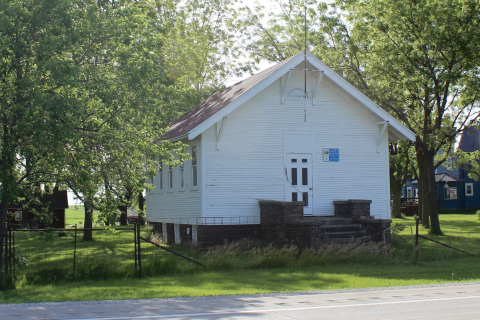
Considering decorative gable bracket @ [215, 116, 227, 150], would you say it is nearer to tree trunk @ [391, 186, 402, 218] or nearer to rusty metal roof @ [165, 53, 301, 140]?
rusty metal roof @ [165, 53, 301, 140]

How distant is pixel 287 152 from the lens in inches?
872

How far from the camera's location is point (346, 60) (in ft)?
104

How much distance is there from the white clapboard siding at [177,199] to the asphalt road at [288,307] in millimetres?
10094

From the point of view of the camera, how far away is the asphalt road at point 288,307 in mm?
9172

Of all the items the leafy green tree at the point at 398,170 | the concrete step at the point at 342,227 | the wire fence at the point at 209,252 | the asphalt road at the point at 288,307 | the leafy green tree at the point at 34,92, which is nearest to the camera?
the asphalt road at the point at 288,307

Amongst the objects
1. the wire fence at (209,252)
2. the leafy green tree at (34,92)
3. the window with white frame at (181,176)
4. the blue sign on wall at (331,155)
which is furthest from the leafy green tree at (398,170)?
the leafy green tree at (34,92)

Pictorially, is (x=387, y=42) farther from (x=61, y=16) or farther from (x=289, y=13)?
(x=61, y=16)

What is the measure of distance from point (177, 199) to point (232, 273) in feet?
31.0

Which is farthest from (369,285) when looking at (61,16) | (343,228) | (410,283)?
(61,16)

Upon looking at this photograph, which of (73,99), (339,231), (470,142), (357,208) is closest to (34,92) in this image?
(73,99)

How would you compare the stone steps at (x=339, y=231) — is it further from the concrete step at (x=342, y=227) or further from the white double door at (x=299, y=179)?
the white double door at (x=299, y=179)

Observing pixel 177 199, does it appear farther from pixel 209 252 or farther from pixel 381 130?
pixel 381 130

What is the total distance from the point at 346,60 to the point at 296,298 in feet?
74.0

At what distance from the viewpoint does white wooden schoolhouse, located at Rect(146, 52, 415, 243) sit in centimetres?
2106
